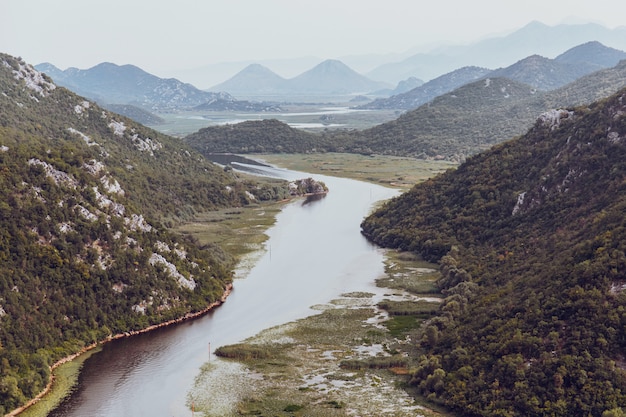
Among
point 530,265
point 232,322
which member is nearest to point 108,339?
point 232,322

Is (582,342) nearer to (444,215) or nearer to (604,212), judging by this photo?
(604,212)

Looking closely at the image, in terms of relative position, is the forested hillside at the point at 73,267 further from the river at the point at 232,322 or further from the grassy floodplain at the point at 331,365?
the grassy floodplain at the point at 331,365

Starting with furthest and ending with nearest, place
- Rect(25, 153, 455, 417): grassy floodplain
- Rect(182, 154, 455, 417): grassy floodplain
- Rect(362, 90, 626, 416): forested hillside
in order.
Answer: Rect(25, 153, 455, 417): grassy floodplain
Rect(182, 154, 455, 417): grassy floodplain
Rect(362, 90, 626, 416): forested hillside

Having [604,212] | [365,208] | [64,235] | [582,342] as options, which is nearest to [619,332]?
A: [582,342]

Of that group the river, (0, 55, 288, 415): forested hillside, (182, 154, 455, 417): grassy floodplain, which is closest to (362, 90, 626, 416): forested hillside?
(182, 154, 455, 417): grassy floodplain

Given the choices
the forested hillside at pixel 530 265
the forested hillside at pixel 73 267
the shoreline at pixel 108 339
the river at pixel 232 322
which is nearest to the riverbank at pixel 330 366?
the river at pixel 232 322

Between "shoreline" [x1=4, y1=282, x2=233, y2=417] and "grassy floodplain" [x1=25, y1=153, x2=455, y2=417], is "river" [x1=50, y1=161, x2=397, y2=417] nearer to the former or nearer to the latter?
"shoreline" [x1=4, y1=282, x2=233, y2=417]
